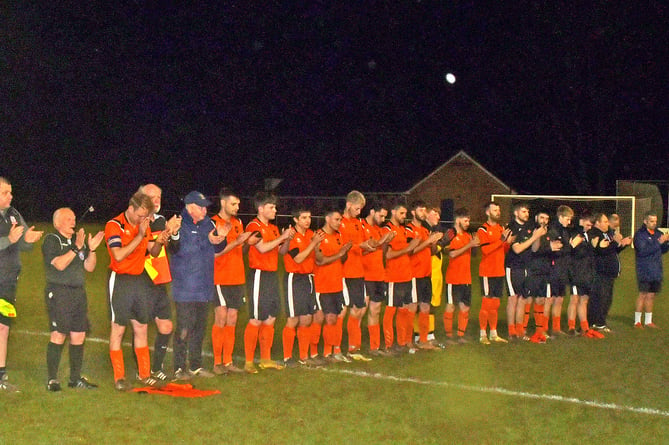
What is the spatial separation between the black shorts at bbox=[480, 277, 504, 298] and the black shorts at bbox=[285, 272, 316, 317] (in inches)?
118

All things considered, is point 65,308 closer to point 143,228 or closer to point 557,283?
point 143,228

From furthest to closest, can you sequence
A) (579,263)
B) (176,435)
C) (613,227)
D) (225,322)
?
(613,227) → (579,263) → (225,322) → (176,435)

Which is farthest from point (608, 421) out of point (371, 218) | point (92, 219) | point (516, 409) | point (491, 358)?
point (92, 219)

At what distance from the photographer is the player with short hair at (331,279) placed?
9.30 m

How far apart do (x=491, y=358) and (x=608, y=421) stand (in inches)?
112

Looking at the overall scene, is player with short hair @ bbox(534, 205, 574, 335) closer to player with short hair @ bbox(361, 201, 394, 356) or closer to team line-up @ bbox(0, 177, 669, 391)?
team line-up @ bbox(0, 177, 669, 391)

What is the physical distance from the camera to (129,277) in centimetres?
775

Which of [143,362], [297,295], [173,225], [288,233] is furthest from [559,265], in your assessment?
[143,362]

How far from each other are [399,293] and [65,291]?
14.0 feet

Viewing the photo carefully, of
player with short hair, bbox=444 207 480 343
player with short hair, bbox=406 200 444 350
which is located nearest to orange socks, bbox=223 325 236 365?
player with short hair, bbox=406 200 444 350

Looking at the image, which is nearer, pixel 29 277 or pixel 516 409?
pixel 516 409

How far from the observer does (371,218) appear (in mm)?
10477

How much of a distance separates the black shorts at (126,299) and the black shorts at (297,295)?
1.80 m

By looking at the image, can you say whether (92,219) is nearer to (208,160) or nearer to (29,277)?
(208,160)
